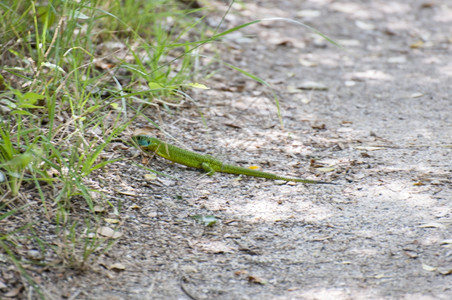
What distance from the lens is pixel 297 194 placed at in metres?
3.40

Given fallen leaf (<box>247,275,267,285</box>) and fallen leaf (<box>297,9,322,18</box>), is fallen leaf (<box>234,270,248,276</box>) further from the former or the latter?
fallen leaf (<box>297,9,322,18</box>)

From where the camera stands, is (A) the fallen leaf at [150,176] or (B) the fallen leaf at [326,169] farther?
(B) the fallen leaf at [326,169]

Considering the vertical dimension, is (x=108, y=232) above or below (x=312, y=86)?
above

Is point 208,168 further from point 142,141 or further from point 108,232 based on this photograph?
point 108,232

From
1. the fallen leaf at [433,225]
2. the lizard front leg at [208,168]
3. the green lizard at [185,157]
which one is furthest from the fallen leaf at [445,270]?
the lizard front leg at [208,168]

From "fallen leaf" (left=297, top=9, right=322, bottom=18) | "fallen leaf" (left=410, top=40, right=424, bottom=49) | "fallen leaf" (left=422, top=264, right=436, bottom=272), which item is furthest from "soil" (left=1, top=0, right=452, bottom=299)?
"fallen leaf" (left=297, top=9, right=322, bottom=18)

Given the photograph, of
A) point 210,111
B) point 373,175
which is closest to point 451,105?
point 373,175

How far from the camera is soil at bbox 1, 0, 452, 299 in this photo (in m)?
2.55

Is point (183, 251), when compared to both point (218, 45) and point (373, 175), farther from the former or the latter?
point (218, 45)

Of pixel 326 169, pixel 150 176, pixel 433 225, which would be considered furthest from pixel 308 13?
pixel 433 225

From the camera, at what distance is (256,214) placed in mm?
3182

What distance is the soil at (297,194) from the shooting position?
2549mm

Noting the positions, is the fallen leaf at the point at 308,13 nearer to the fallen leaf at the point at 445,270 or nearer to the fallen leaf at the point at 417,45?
the fallen leaf at the point at 417,45

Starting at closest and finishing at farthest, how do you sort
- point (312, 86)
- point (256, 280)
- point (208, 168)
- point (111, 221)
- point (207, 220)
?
point (256, 280), point (111, 221), point (207, 220), point (208, 168), point (312, 86)
